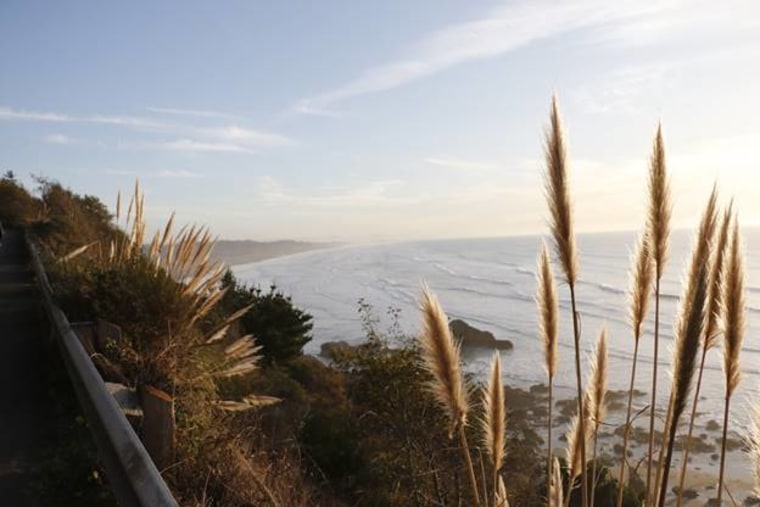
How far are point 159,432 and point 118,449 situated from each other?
49.6 inches

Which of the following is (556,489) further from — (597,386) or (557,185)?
(557,185)

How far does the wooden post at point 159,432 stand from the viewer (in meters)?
3.57

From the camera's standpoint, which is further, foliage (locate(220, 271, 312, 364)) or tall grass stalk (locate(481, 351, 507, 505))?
foliage (locate(220, 271, 312, 364))

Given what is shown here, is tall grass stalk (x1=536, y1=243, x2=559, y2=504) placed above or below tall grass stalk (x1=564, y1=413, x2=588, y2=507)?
above

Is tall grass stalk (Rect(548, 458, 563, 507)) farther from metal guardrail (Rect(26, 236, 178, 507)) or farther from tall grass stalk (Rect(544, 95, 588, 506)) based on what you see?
metal guardrail (Rect(26, 236, 178, 507))

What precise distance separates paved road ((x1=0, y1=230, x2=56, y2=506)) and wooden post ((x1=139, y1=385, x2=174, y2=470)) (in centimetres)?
62

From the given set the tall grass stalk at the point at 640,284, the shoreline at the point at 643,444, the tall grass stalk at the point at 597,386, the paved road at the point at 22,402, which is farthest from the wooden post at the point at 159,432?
the shoreline at the point at 643,444

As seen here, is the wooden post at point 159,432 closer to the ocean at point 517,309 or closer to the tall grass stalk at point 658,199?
the ocean at point 517,309

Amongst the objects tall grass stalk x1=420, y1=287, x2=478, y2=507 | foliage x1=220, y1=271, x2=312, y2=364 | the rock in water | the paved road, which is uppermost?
tall grass stalk x1=420, y1=287, x2=478, y2=507

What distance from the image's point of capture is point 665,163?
2.50 metres

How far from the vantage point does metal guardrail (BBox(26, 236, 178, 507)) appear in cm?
197

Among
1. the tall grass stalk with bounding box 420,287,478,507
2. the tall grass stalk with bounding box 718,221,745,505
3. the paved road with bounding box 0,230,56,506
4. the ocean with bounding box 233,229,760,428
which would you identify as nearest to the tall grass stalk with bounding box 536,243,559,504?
the ocean with bounding box 233,229,760,428

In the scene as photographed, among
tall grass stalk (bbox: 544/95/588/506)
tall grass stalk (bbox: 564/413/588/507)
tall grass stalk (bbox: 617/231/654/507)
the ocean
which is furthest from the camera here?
the ocean

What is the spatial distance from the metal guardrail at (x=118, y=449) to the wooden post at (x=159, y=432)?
0.39 meters
